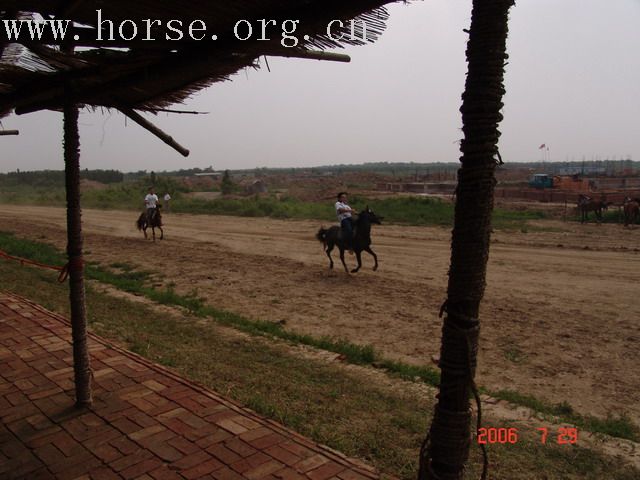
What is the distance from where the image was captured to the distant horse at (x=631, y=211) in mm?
19266

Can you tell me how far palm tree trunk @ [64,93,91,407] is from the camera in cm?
369

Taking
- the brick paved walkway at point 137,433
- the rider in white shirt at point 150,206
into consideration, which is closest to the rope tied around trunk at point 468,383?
the brick paved walkway at point 137,433

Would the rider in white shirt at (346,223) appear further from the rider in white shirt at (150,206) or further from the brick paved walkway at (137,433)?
the rider in white shirt at (150,206)

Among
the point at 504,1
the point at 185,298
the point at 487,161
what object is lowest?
the point at 185,298

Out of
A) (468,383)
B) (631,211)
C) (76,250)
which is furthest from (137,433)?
(631,211)

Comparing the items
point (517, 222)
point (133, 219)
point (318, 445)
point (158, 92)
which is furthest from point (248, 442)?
point (133, 219)

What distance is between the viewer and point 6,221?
22797mm

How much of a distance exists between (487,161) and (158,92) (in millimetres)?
3098

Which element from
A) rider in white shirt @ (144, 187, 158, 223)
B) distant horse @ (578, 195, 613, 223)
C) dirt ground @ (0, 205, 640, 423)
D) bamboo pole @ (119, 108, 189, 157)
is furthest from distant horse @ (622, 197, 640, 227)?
bamboo pole @ (119, 108, 189, 157)

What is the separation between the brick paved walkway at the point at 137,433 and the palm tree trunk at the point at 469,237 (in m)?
1.19

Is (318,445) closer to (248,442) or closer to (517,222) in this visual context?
(248,442)

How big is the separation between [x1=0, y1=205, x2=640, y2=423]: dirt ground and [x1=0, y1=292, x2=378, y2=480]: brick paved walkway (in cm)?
274

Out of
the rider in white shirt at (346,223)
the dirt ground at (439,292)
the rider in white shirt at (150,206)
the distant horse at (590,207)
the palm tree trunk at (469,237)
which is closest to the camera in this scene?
the palm tree trunk at (469,237)
